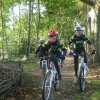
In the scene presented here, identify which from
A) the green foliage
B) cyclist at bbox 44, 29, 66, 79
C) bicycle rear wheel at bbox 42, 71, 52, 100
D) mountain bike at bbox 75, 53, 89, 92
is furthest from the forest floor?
the green foliage

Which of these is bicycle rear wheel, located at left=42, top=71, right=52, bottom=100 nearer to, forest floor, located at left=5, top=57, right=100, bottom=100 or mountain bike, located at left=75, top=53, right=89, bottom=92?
forest floor, located at left=5, top=57, right=100, bottom=100

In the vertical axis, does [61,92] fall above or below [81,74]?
below

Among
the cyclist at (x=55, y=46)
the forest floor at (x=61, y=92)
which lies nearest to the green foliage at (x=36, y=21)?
the forest floor at (x=61, y=92)

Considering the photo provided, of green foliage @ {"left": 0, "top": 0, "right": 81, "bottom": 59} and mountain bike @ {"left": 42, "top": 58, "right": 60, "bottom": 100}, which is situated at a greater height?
green foliage @ {"left": 0, "top": 0, "right": 81, "bottom": 59}

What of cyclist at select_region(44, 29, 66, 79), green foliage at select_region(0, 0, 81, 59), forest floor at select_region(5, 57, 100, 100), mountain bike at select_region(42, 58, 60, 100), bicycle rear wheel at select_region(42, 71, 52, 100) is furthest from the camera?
green foliage at select_region(0, 0, 81, 59)

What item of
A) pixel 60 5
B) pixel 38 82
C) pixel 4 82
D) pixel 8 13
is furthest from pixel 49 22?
pixel 4 82

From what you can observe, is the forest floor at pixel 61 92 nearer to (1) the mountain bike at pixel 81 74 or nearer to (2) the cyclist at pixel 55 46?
(1) the mountain bike at pixel 81 74

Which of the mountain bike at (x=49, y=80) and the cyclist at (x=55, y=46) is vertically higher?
the cyclist at (x=55, y=46)

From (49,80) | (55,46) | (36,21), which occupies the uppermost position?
(36,21)

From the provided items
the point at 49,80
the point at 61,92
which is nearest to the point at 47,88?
the point at 49,80

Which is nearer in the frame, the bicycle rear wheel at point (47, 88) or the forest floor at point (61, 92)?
the bicycle rear wheel at point (47, 88)

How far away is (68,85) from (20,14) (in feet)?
147

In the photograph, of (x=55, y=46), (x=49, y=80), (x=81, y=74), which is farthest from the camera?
(x=81, y=74)

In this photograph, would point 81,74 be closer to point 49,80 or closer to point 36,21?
point 49,80
